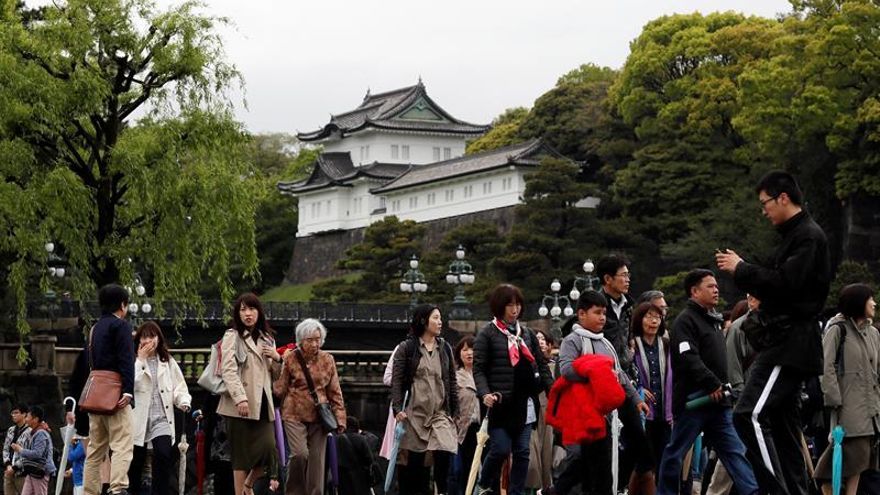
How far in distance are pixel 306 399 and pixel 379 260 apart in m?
56.6

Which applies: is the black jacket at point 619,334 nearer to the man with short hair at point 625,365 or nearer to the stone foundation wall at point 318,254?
the man with short hair at point 625,365

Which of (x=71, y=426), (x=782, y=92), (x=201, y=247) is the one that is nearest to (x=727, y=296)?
(x=782, y=92)

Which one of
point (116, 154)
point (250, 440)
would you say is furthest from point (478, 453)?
point (116, 154)

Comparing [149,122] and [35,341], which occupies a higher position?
[149,122]

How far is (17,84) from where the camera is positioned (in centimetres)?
2717

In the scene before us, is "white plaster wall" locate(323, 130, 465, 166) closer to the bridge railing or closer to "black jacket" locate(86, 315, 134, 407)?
the bridge railing

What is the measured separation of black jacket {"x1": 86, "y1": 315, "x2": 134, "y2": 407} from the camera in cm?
1189

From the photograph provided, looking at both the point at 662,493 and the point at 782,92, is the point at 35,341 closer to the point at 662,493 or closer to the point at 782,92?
the point at 662,493

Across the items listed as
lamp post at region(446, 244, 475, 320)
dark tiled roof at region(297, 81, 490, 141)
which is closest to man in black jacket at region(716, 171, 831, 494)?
lamp post at region(446, 244, 475, 320)

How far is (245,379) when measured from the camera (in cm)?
1252

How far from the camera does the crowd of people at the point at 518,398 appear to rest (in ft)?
36.6

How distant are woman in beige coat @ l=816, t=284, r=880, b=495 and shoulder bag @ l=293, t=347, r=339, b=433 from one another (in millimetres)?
3328

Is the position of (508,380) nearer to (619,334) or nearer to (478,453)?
(478,453)

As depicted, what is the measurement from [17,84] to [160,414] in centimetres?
1534
